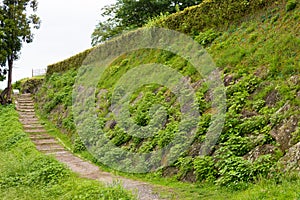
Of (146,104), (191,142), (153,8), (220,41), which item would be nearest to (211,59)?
(220,41)

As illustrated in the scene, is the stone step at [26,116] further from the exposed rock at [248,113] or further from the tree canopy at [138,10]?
the exposed rock at [248,113]

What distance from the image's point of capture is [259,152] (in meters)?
5.86

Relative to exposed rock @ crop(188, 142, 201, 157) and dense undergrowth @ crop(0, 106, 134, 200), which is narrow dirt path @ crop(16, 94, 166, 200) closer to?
dense undergrowth @ crop(0, 106, 134, 200)

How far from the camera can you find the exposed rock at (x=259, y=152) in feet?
18.8

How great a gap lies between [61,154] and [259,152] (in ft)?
24.6

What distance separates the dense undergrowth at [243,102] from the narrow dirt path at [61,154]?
26.5 inches

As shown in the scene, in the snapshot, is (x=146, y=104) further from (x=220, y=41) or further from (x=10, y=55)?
(x=10, y=55)

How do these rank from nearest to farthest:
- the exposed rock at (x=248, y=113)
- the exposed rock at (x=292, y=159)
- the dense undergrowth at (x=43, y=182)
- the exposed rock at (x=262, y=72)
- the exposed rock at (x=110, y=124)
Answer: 1. the exposed rock at (x=292, y=159)
2. the dense undergrowth at (x=43, y=182)
3. the exposed rock at (x=248, y=113)
4. the exposed rock at (x=262, y=72)
5. the exposed rock at (x=110, y=124)

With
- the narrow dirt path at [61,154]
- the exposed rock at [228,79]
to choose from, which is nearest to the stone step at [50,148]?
the narrow dirt path at [61,154]

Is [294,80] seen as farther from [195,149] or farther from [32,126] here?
[32,126]

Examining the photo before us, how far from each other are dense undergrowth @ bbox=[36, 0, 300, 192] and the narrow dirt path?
67cm

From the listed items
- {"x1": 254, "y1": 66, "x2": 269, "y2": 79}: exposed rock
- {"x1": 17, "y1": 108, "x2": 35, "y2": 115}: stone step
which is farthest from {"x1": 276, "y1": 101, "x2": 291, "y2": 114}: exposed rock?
{"x1": 17, "y1": 108, "x2": 35, "y2": 115}: stone step

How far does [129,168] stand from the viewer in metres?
8.23

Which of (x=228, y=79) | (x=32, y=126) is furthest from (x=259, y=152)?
(x=32, y=126)
